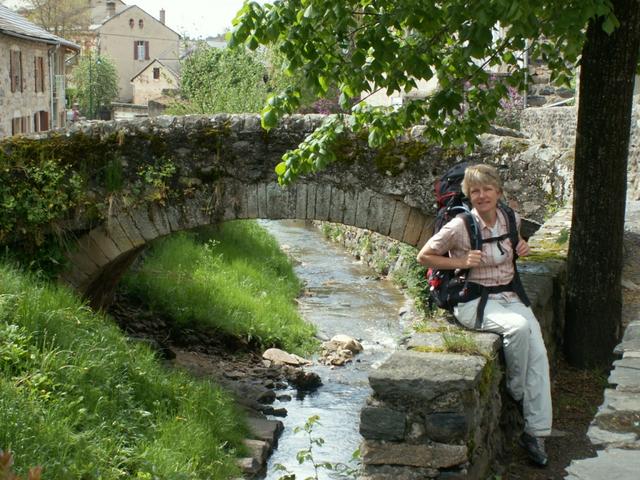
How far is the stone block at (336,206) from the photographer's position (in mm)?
9750

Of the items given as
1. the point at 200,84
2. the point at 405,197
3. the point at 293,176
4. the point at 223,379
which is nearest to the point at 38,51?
the point at 200,84

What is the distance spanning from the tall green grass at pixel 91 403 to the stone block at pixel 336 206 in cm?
206

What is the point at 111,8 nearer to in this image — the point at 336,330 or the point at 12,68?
the point at 12,68

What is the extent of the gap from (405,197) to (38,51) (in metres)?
22.5

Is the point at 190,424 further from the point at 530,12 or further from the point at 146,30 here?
the point at 146,30

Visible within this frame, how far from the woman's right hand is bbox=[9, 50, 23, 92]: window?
918 inches

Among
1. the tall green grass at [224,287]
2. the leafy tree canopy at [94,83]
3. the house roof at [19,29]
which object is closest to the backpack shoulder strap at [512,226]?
the tall green grass at [224,287]

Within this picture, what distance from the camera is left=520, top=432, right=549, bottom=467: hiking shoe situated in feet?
15.3

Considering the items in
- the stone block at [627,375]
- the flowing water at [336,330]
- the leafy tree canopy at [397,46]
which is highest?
the leafy tree canopy at [397,46]

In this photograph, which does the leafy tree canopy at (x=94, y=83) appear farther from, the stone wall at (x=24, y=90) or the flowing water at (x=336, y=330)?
the flowing water at (x=336, y=330)

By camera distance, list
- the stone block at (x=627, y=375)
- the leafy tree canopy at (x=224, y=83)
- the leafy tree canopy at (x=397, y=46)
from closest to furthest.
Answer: the stone block at (x=627, y=375), the leafy tree canopy at (x=397, y=46), the leafy tree canopy at (x=224, y=83)

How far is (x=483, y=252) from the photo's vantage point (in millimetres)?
4918

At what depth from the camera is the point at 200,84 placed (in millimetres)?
20750

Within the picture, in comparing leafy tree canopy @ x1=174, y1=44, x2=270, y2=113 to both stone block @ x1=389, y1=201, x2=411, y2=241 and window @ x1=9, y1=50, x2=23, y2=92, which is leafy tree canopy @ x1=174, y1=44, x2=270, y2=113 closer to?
window @ x1=9, y1=50, x2=23, y2=92
